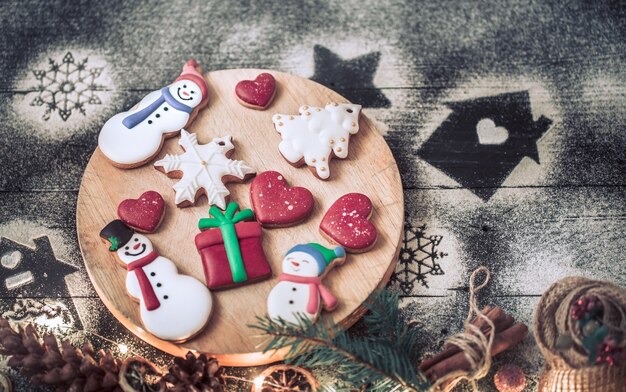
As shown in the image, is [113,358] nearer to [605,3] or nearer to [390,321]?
[390,321]

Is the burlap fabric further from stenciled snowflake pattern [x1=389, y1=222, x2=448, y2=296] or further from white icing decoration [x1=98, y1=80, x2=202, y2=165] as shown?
white icing decoration [x1=98, y1=80, x2=202, y2=165]

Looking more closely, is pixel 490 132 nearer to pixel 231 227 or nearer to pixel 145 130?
pixel 231 227

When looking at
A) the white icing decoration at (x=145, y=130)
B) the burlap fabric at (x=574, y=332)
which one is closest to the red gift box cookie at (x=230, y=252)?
the white icing decoration at (x=145, y=130)

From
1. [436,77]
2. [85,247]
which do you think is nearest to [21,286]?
[85,247]

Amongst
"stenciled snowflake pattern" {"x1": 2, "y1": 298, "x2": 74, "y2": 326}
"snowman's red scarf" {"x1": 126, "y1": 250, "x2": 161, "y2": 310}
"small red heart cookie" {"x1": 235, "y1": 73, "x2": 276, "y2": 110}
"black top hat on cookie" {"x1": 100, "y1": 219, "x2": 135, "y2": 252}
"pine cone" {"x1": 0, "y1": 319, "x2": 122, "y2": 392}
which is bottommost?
"stenciled snowflake pattern" {"x1": 2, "y1": 298, "x2": 74, "y2": 326}

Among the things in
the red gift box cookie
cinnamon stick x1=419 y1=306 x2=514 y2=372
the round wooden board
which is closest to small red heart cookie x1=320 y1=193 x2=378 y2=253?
the round wooden board

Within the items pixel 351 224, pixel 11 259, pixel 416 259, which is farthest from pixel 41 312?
pixel 416 259
